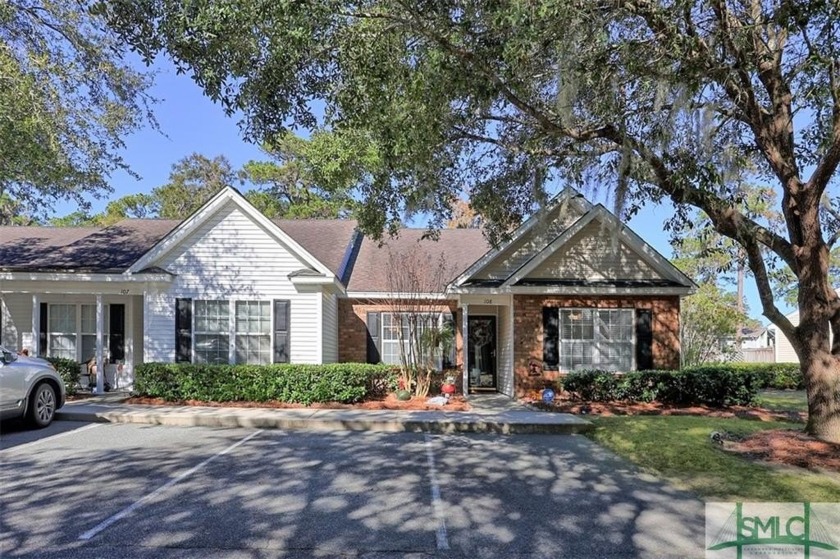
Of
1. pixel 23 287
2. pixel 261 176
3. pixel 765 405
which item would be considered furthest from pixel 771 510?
pixel 261 176

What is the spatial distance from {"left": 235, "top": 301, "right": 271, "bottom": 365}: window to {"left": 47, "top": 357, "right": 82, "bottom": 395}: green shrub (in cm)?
368

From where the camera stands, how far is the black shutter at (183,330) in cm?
1416

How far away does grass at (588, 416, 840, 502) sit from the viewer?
6.31m

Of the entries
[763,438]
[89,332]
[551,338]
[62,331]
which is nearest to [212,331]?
[89,332]

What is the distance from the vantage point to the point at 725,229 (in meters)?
8.84

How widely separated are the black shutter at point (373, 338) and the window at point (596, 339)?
5418 mm

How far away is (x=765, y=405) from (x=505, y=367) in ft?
20.5

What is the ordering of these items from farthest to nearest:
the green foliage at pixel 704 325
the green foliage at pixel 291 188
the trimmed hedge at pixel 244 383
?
the green foliage at pixel 291 188
the green foliage at pixel 704 325
the trimmed hedge at pixel 244 383

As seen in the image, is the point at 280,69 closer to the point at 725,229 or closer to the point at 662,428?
the point at 725,229

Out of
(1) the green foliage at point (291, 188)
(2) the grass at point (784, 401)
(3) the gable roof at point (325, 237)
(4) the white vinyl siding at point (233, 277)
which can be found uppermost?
(1) the green foliage at point (291, 188)

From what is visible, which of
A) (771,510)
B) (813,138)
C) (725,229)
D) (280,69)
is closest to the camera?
(771,510)

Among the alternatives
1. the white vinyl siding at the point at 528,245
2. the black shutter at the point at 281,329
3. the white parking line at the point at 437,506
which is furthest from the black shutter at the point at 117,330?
the white parking line at the point at 437,506

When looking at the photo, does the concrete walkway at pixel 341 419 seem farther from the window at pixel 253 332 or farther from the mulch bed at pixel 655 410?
the window at pixel 253 332

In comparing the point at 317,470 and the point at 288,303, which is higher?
the point at 288,303
